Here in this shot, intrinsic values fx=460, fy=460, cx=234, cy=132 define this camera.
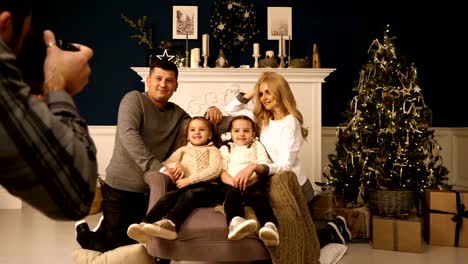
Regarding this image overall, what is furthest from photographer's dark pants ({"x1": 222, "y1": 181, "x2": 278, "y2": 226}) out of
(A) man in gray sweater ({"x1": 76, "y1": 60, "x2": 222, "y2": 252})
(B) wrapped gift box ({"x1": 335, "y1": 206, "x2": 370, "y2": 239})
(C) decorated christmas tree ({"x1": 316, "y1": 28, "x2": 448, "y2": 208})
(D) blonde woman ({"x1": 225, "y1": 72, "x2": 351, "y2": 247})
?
(C) decorated christmas tree ({"x1": 316, "y1": 28, "x2": 448, "y2": 208})

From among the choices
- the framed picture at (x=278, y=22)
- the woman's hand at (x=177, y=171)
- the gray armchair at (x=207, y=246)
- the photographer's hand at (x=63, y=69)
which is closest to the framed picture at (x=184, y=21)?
the framed picture at (x=278, y=22)

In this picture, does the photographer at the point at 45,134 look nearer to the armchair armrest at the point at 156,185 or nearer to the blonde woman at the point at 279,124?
the armchair armrest at the point at 156,185

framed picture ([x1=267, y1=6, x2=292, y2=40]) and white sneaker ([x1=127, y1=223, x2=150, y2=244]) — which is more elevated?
framed picture ([x1=267, y1=6, x2=292, y2=40])

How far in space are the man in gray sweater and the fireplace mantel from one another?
6.65 feet

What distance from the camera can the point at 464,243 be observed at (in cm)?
375

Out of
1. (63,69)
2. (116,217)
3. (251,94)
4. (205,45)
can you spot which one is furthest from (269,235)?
(205,45)

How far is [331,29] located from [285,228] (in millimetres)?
3722

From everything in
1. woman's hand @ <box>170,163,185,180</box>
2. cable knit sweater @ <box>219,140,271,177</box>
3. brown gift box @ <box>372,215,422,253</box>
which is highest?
cable knit sweater @ <box>219,140,271,177</box>

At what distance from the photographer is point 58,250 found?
3576 millimetres

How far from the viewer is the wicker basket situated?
376cm

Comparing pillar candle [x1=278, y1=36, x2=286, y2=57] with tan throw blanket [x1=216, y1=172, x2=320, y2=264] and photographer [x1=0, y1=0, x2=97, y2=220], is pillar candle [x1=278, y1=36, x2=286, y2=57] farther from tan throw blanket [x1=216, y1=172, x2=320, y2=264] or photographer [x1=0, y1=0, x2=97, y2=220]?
photographer [x1=0, y1=0, x2=97, y2=220]

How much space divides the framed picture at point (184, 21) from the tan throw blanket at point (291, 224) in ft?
10.8

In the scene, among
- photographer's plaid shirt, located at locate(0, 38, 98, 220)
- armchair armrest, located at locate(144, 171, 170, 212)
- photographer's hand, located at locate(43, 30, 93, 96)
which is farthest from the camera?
armchair armrest, located at locate(144, 171, 170, 212)

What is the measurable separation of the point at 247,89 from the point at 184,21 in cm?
127
